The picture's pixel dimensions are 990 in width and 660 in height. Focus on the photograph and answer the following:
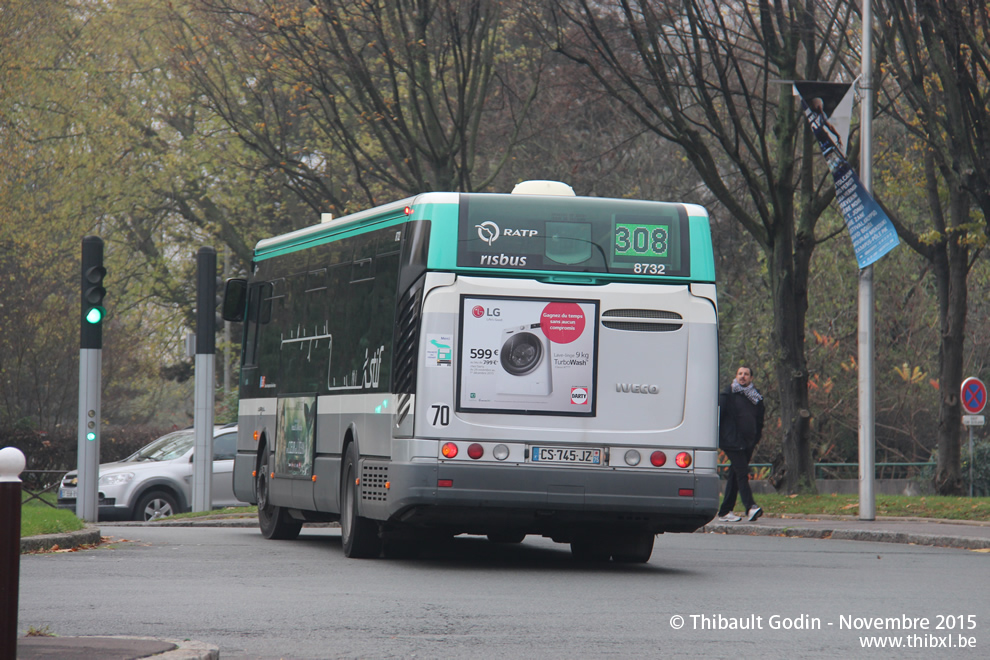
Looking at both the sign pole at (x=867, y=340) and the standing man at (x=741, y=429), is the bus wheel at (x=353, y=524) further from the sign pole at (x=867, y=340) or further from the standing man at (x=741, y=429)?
the sign pole at (x=867, y=340)

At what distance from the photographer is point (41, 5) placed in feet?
121

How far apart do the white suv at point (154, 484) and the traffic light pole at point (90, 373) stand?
97.3 inches

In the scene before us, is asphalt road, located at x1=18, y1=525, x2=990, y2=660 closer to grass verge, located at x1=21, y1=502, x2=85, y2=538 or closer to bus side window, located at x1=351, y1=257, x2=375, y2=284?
grass verge, located at x1=21, y1=502, x2=85, y2=538

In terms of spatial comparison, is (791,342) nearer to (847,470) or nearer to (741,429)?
(741,429)

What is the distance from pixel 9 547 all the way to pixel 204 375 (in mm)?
17220

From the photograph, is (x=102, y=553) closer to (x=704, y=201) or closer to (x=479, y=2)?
(x=479, y=2)

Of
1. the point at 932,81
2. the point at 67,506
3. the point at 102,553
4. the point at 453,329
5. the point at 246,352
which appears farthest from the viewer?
the point at 67,506

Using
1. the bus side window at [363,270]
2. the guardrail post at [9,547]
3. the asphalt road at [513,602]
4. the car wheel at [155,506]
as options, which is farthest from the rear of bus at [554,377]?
the car wheel at [155,506]

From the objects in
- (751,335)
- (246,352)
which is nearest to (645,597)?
(246,352)

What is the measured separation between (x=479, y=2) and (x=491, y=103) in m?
8.00

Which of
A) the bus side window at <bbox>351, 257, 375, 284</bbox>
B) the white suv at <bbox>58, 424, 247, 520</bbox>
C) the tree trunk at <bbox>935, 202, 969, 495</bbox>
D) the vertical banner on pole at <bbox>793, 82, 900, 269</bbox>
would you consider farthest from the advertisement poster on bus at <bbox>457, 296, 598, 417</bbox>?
the tree trunk at <bbox>935, 202, 969, 495</bbox>

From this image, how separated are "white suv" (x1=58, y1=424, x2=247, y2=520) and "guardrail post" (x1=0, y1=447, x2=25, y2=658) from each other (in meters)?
17.8

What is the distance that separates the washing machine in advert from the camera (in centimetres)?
1220

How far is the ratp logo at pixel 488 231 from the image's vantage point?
1243 centimetres
